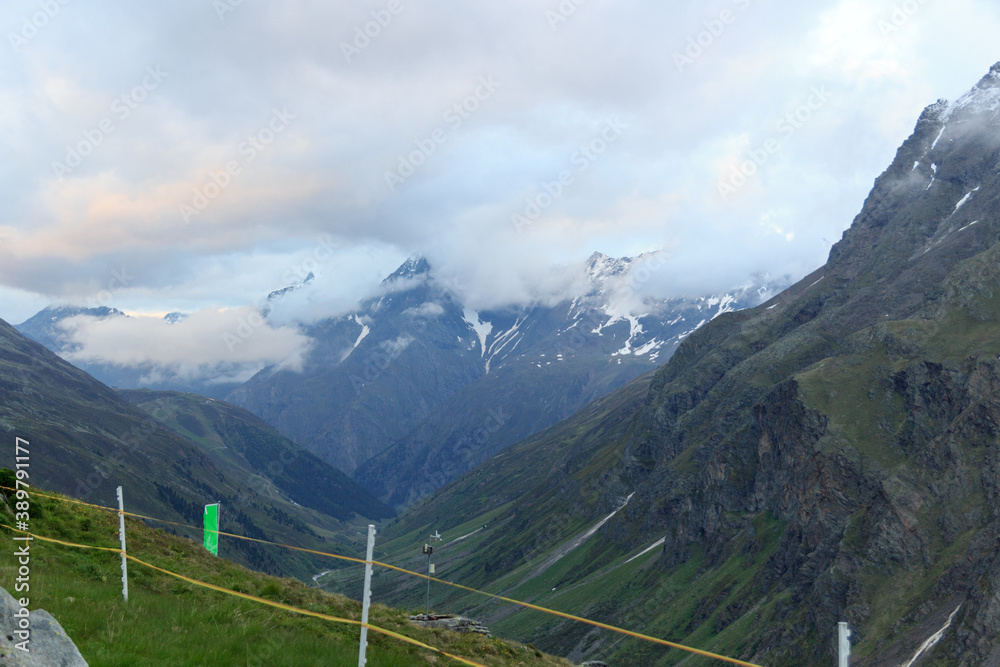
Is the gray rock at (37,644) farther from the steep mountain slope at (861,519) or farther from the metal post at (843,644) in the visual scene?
the steep mountain slope at (861,519)

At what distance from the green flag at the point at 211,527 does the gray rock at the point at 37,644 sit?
840 inches

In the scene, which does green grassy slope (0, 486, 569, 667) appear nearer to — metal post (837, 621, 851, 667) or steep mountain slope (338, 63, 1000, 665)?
metal post (837, 621, 851, 667)

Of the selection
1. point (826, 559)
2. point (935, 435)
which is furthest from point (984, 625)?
point (935, 435)

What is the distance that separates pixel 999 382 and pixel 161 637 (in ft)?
517

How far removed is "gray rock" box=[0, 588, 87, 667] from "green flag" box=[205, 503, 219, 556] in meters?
21.3

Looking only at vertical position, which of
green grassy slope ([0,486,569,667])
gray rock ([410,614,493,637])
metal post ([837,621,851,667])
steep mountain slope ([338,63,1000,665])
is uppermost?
green grassy slope ([0,486,569,667])

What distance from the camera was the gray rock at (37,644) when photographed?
11.6 meters

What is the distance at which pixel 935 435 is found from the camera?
14512 centimetres

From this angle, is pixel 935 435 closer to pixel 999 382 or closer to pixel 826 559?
pixel 999 382

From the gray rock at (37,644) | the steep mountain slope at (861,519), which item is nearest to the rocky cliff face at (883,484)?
the steep mountain slope at (861,519)

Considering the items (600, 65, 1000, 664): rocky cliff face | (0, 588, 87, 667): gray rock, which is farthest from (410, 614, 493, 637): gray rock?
(600, 65, 1000, 664): rocky cliff face

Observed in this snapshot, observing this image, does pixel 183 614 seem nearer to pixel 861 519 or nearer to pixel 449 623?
pixel 449 623

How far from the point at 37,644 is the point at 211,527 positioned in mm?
23981

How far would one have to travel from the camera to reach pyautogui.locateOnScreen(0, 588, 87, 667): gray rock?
11.6 meters
